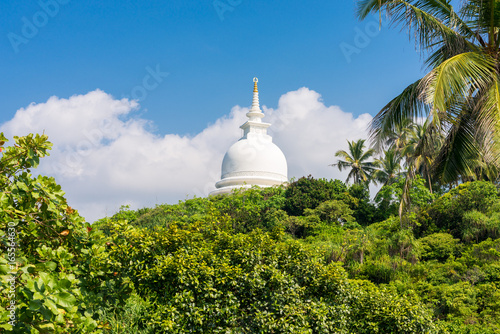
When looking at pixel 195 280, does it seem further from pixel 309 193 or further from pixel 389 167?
pixel 389 167

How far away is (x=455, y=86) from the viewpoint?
8.06 meters

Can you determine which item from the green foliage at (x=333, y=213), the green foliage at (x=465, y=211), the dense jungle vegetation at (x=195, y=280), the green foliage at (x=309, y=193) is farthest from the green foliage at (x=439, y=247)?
the green foliage at (x=309, y=193)

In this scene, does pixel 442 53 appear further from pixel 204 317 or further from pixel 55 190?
pixel 55 190

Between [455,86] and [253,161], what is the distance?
3084cm

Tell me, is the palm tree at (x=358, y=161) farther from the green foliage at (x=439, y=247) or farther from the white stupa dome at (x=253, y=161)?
the green foliage at (x=439, y=247)

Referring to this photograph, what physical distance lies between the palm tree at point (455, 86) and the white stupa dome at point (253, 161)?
2744 centimetres

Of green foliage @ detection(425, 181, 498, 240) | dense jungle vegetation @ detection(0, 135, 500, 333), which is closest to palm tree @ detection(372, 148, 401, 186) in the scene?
green foliage @ detection(425, 181, 498, 240)

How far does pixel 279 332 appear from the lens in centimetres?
714

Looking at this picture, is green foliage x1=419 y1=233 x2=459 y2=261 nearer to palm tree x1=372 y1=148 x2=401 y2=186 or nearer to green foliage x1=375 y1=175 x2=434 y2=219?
green foliage x1=375 y1=175 x2=434 y2=219

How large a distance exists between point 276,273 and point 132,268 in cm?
232

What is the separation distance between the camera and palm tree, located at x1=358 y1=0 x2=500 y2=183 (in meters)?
8.05

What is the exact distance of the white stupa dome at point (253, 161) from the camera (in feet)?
124

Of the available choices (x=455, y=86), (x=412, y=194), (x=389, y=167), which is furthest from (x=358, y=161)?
(x=455, y=86)

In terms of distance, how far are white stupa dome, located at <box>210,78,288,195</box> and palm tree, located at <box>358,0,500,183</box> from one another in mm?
27445
